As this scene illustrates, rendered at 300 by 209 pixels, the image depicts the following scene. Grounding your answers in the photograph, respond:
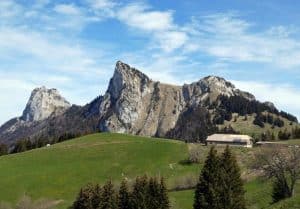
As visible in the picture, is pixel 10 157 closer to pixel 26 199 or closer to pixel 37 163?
pixel 37 163

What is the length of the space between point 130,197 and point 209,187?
1563 centimetres

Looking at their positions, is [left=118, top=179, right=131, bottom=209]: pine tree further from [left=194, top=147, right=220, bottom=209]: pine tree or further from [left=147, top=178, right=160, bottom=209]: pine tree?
[left=194, top=147, right=220, bottom=209]: pine tree

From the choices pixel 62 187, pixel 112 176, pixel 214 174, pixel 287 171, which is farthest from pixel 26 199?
pixel 287 171

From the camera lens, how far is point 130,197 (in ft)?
260

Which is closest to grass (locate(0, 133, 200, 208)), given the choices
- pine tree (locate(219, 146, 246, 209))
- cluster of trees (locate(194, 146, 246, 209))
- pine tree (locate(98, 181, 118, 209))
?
pine tree (locate(98, 181, 118, 209))

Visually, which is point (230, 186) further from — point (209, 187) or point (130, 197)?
point (130, 197)

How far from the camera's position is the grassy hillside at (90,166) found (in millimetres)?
117562

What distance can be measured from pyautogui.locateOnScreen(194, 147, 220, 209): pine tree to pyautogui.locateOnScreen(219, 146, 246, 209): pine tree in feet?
2.37

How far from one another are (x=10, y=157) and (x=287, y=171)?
10523cm

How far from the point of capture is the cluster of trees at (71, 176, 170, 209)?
77.6 meters

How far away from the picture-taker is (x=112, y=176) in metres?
131

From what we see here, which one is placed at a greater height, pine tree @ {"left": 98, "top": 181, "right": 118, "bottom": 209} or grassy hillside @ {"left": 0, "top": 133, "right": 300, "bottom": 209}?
grassy hillside @ {"left": 0, "top": 133, "right": 300, "bottom": 209}

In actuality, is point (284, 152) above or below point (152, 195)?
above

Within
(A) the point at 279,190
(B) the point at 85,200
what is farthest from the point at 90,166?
(A) the point at 279,190
